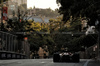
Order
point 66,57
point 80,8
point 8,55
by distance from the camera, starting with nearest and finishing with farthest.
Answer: point 80,8 < point 66,57 < point 8,55

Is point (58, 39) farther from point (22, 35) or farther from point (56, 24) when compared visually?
point (22, 35)

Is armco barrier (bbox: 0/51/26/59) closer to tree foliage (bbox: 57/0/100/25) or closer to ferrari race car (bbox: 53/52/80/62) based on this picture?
ferrari race car (bbox: 53/52/80/62)

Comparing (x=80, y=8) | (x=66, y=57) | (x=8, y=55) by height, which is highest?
(x=80, y=8)

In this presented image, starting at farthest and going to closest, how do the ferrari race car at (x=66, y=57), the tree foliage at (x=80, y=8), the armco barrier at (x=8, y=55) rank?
the armco barrier at (x=8, y=55) < the ferrari race car at (x=66, y=57) < the tree foliage at (x=80, y=8)

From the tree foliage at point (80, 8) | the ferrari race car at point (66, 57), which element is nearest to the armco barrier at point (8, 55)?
the ferrari race car at point (66, 57)

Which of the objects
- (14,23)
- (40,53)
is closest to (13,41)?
(14,23)

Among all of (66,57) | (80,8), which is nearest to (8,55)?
(66,57)

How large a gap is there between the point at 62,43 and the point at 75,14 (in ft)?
177

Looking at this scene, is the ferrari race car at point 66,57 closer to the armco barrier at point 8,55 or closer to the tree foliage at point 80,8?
the tree foliage at point 80,8

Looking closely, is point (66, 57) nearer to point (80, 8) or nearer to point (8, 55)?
point (80, 8)

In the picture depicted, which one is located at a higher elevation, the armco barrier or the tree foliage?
the tree foliage

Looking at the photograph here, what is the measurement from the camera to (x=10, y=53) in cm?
3612

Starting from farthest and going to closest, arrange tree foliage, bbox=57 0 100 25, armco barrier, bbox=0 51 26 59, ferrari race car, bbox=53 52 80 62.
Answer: armco barrier, bbox=0 51 26 59 → ferrari race car, bbox=53 52 80 62 → tree foliage, bbox=57 0 100 25

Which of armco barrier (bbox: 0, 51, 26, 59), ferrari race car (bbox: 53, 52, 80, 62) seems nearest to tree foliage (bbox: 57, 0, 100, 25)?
ferrari race car (bbox: 53, 52, 80, 62)
